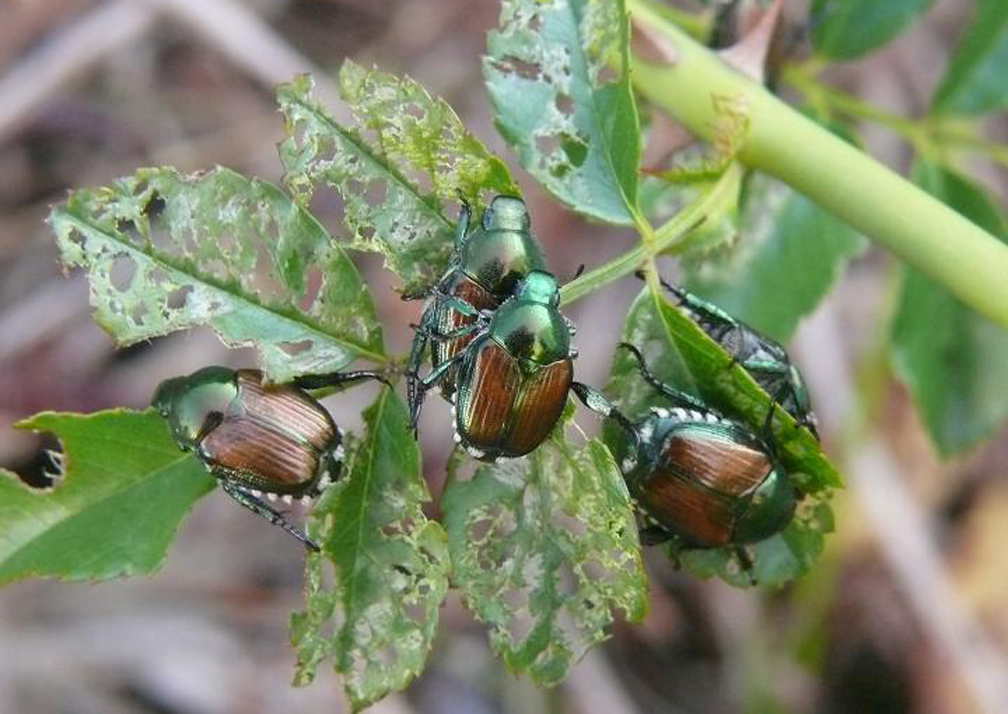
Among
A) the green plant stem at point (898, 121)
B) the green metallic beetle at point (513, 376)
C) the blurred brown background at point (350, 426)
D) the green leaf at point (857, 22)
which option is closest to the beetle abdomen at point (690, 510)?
the green metallic beetle at point (513, 376)

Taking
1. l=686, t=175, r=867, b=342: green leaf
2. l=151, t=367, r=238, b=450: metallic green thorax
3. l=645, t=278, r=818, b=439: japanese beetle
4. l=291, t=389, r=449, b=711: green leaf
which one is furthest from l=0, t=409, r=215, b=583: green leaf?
l=686, t=175, r=867, b=342: green leaf

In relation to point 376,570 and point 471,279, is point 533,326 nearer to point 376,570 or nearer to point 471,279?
point 471,279

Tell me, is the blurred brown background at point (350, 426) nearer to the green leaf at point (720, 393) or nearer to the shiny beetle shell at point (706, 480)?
the shiny beetle shell at point (706, 480)

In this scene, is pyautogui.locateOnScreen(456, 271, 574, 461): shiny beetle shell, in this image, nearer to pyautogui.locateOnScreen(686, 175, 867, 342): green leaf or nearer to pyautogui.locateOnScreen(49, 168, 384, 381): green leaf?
pyautogui.locateOnScreen(49, 168, 384, 381): green leaf

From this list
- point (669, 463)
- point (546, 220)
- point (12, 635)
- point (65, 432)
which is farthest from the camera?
point (546, 220)

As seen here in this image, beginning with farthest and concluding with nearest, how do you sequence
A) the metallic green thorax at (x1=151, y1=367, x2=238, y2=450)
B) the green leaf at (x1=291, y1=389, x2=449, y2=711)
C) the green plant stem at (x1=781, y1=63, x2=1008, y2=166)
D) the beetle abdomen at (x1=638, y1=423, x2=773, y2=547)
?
the green plant stem at (x1=781, y1=63, x2=1008, y2=166), the beetle abdomen at (x1=638, y1=423, x2=773, y2=547), the metallic green thorax at (x1=151, y1=367, x2=238, y2=450), the green leaf at (x1=291, y1=389, x2=449, y2=711)

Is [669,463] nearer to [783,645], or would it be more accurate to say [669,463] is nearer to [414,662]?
[414,662]

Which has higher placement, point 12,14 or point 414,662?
point 414,662

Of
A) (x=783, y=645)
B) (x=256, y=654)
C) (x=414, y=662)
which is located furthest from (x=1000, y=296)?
(x=256, y=654)
